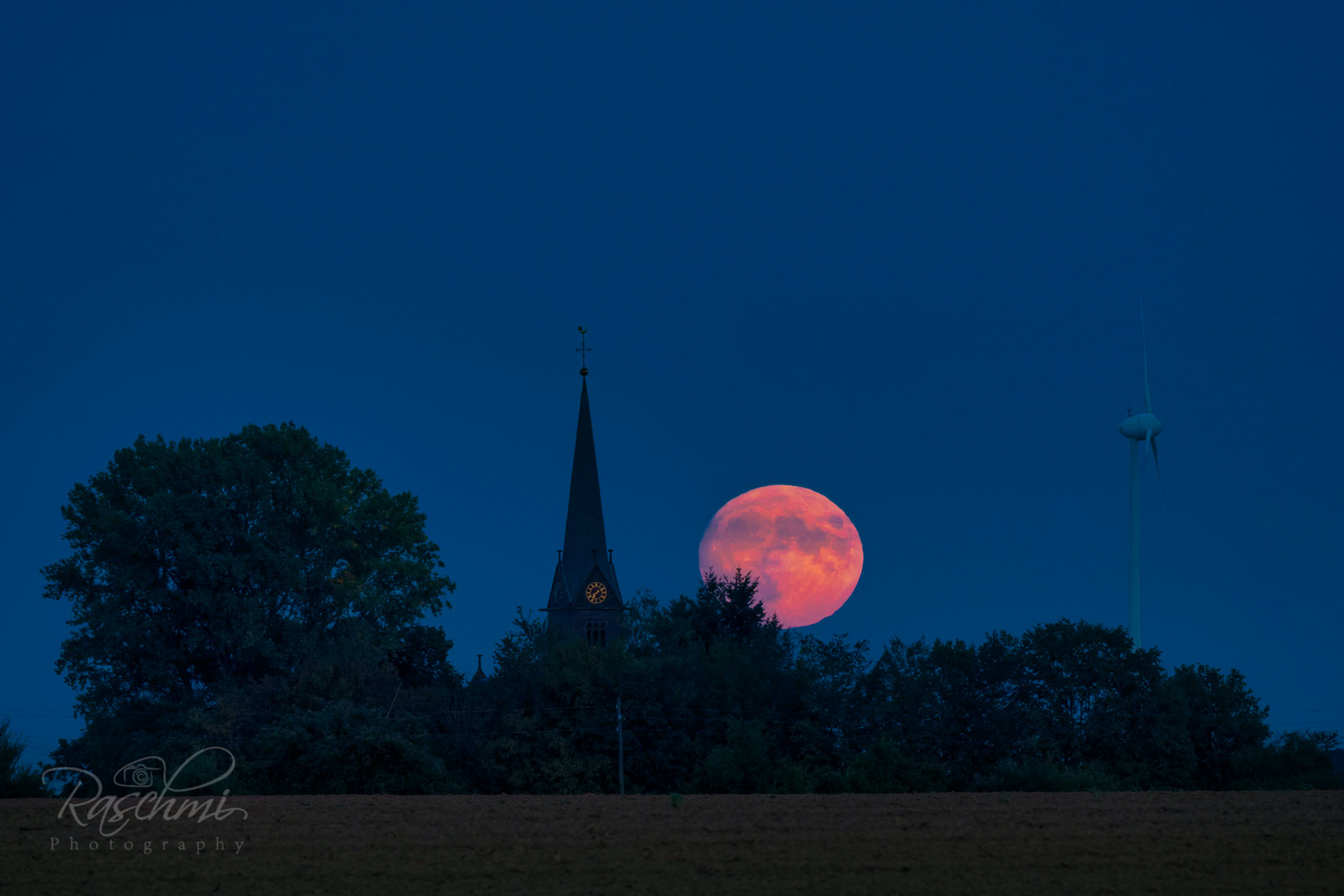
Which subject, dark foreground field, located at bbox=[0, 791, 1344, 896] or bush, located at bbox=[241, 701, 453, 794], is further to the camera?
bush, located at bbox=[241, 701, 453, 794]

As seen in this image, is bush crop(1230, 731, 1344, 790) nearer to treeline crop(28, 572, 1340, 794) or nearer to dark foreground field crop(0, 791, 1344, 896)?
treeline crop(28, 572, 1340, 794)

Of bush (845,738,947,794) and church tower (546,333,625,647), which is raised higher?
church tower (546,333,625,647)

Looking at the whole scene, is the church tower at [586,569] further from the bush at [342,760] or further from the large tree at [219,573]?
the bush at [342,760]

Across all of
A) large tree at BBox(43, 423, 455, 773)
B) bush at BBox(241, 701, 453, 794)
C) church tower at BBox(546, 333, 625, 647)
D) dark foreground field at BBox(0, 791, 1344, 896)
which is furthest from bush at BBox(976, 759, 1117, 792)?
church tower at BBox(546, 333, 625, 647)

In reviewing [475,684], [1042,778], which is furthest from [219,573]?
[1042,778]

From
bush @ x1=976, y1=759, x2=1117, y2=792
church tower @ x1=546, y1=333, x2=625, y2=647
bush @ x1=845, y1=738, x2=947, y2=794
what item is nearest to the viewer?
bush @ x1=976, y1=759, x2=1117, y2=792

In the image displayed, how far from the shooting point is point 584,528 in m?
113

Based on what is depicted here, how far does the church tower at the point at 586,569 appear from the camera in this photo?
10894cm

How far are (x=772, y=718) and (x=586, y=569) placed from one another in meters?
47.9

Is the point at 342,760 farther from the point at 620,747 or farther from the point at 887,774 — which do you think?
the point at 887,774

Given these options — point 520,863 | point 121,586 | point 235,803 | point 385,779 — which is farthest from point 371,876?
point 121,586

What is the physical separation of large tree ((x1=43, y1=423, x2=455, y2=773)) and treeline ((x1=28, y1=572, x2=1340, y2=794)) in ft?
4.64

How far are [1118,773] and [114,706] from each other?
46.5 metres

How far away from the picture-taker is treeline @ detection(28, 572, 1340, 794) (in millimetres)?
56750
